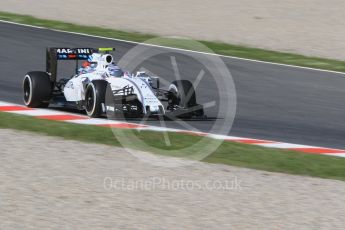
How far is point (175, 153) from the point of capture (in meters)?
9.94

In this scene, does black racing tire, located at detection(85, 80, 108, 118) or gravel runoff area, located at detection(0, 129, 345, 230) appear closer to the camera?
gravel runoff area, located at detection(0, 129, 345, 230)

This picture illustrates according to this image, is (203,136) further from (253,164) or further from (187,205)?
(187,205)

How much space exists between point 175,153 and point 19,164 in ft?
6.45

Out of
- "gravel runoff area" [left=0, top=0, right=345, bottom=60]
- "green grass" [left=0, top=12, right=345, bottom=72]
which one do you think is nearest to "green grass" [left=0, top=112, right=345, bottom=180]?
"green grass" [left=0, top=12, right=345, bottom=72]

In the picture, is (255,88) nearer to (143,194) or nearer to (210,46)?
(210,46)

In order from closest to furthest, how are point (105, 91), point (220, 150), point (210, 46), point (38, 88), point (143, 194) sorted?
point (143, 194)
point (220, 150)
point (105, 91)
point (38, 88)
point (210, 46)

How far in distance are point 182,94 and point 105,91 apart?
3.51ft

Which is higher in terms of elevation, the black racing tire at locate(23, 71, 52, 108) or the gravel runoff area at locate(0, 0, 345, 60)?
the gravel runoff area at locate(0, 0, 345, 60)

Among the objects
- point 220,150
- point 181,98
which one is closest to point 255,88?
point 181,98

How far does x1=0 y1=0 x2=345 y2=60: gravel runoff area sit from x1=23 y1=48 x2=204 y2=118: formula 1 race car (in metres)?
8.06

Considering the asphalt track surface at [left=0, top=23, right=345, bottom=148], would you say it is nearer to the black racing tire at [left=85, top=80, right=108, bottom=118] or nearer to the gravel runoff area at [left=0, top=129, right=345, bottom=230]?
the black racing tire at [left=85, top=80, right=108, bottom=118]

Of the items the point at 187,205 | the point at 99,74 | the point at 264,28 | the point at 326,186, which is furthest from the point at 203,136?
the point at 264,28

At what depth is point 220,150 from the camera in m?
10.4

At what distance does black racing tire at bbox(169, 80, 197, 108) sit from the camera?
12.1 m
